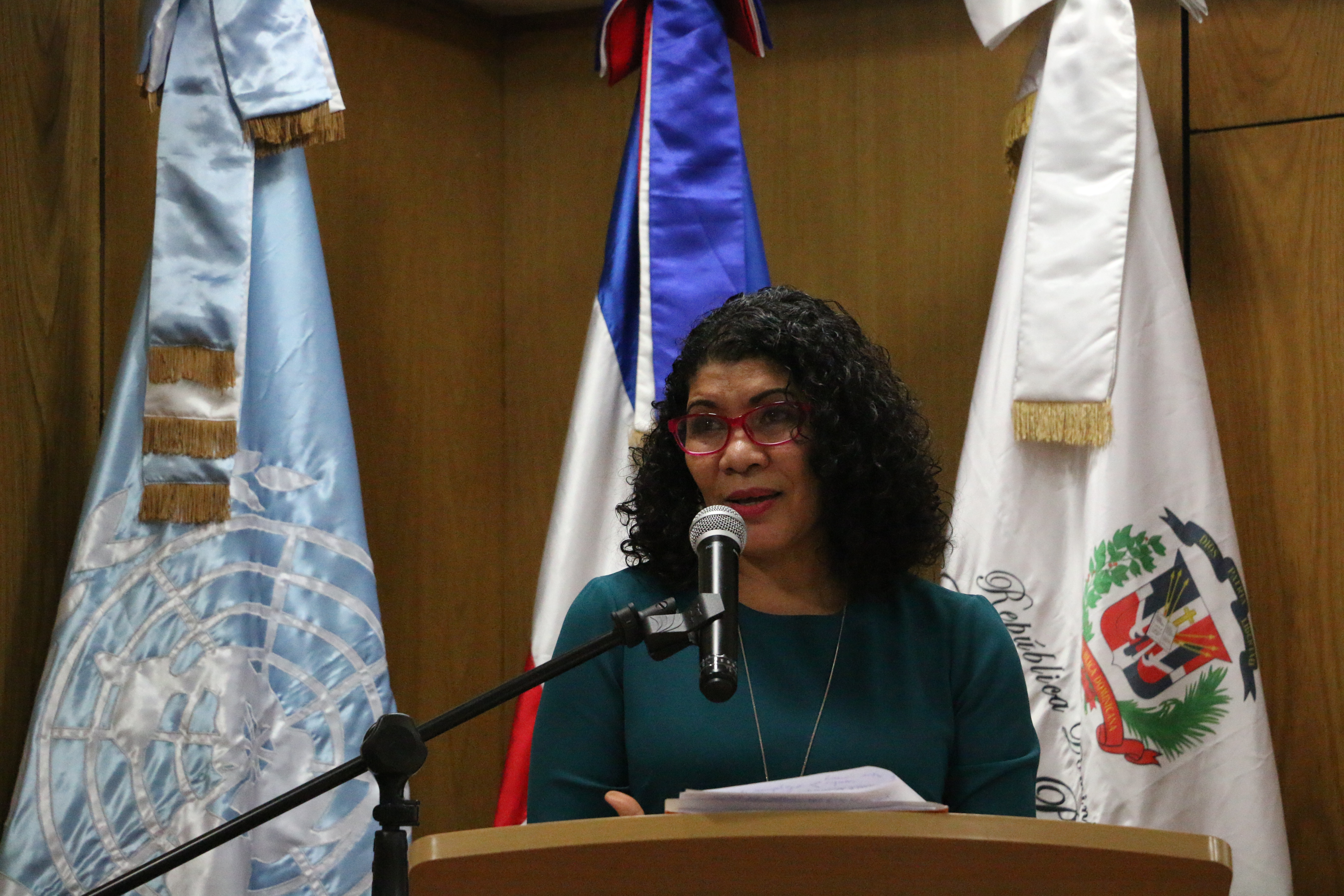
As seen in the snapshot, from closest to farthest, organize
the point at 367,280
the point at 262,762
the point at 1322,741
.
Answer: the point at 262,762
the point at 1322,741
the point at 367,280

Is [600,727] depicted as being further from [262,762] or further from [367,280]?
[367,280]

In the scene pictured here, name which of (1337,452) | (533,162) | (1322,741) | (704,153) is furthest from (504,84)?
(1322,741)

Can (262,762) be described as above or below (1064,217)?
below

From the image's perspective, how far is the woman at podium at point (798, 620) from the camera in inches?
63.5

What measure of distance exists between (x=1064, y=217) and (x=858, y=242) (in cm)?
68

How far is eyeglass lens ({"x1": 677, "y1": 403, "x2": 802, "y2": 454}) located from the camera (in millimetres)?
1702

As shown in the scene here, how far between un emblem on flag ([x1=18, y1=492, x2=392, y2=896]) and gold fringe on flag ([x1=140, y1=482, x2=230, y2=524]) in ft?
0.11

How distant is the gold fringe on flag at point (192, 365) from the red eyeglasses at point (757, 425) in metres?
0.94

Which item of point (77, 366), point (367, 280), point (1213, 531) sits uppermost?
point (367, 280)

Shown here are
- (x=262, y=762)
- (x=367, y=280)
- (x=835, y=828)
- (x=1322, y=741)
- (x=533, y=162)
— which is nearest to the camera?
(x=835, y=828)

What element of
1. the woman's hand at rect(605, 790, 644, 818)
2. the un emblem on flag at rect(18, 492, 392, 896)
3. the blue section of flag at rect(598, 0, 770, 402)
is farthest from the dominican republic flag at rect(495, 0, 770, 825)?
the woman's hand at rect(605, 790, 644, 818)

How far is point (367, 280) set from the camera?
2.95m

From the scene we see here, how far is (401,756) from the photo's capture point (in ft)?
3.53

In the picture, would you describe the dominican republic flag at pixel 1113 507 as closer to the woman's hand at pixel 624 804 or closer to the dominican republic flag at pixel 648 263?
the dominican republic flag at pixel 648 263
